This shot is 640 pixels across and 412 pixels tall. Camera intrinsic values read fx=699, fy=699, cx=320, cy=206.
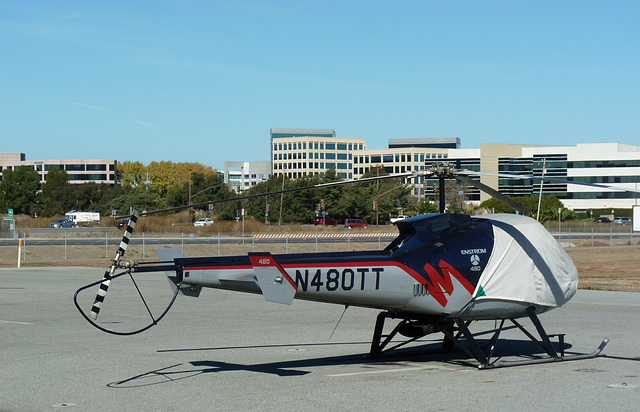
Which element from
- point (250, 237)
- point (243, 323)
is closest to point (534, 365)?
point (243, 323)

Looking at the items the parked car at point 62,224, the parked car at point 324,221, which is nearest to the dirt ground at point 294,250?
the parked car at point 324,221

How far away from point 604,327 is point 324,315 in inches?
263

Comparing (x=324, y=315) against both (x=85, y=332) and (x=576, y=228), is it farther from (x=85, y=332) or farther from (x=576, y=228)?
(x=576, y=228)

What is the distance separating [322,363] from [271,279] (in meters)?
2.37

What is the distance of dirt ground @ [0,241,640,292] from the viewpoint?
31.8m

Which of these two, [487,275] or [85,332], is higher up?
[487,275]

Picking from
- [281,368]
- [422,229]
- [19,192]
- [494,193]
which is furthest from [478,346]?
[19,192]

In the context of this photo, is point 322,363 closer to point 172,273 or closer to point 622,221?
point 172,273

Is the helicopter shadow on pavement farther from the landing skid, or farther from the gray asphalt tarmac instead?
the landing skid

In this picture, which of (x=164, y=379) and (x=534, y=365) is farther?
(x=534, y=365)

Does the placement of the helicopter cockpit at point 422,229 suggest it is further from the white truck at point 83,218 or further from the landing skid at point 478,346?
the white truck at point 83,218

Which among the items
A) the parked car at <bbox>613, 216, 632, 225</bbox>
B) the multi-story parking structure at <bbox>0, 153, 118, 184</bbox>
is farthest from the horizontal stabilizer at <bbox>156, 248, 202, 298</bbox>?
the multi-story parking structure at <bbox>0, 153, 118, 184</bbox>

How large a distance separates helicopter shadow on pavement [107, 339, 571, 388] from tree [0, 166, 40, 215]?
15137 cm

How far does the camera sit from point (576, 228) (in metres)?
85.5
